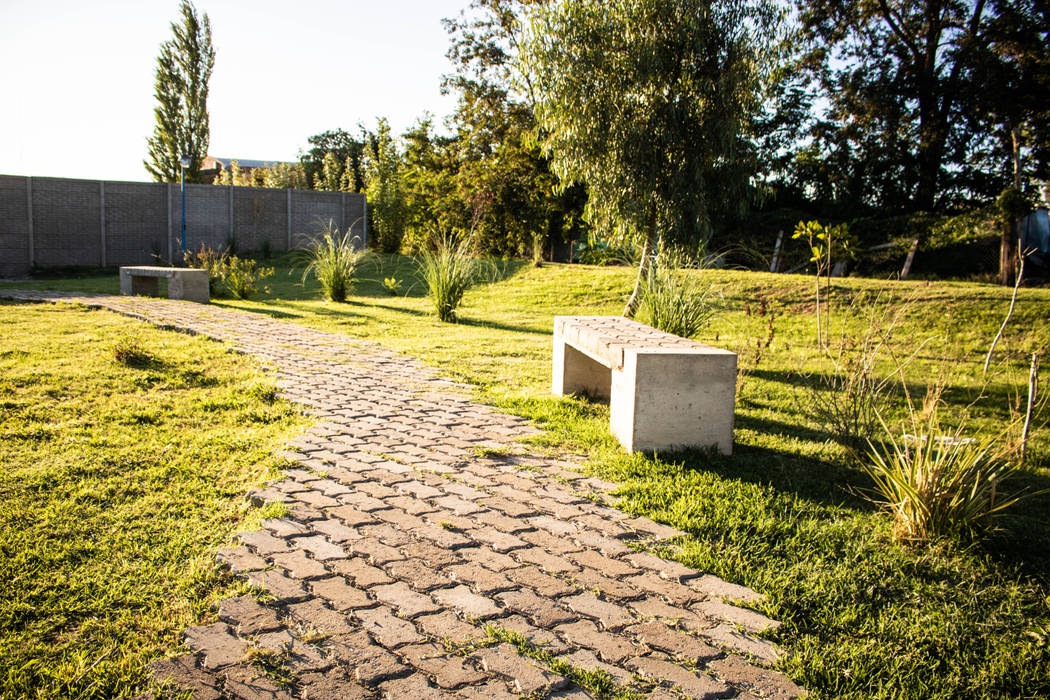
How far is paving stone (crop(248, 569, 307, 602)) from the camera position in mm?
2359

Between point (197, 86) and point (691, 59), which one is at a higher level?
point (197, 86)

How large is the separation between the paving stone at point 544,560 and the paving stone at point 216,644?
3.48 feet

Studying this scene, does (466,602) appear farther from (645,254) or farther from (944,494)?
(645,254)

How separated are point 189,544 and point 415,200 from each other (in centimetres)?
2259

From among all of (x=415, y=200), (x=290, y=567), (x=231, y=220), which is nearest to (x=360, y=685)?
(x=290, y=567)

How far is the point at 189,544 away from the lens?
2.69 m

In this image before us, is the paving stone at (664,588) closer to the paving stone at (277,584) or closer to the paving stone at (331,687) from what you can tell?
the paving stone at (331,687)

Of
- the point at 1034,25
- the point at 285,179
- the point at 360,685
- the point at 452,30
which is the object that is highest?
the point at 452,30

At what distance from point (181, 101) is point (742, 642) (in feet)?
107

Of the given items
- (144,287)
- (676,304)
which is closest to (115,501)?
(676,304)

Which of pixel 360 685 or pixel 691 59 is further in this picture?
pixel 691 59

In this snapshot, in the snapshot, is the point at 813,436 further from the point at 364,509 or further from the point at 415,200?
the point at 415,200

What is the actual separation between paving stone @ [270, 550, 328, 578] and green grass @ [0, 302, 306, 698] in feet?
0.63

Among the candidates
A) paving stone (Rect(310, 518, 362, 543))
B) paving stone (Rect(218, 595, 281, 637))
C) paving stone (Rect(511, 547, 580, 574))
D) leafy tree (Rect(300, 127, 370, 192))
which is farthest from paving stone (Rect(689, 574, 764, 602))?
leafy tree (Rect(300, 127, 370, 192))
